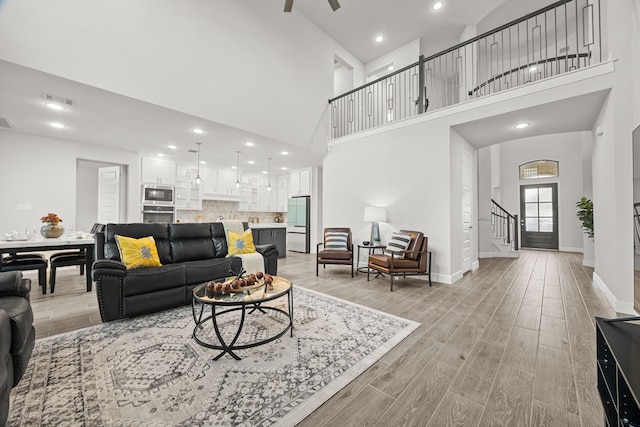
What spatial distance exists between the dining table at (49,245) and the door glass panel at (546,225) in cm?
1156

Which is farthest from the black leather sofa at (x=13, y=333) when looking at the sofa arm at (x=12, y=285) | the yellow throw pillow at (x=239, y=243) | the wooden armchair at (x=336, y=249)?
the wooden armchair at (x=336, y=249)

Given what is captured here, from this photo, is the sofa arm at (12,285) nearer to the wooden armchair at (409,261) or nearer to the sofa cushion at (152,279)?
the sofa cushion at (152,279)

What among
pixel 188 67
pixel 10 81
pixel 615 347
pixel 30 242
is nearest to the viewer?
pixel 615 347

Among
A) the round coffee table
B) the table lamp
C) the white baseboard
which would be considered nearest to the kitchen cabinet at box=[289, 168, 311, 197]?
the table lamp

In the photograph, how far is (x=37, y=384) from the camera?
164 cm

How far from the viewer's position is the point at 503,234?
7.90m

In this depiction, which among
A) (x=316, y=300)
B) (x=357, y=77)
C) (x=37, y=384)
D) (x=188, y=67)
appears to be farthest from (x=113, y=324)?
(x=357, y=77)

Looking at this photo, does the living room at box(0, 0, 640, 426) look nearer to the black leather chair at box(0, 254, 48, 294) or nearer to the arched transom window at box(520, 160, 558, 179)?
the black leather chair at box(0, 254, 48, 294)

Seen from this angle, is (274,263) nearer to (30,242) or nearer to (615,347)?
(30,242)

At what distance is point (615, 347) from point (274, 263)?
12.2 feet

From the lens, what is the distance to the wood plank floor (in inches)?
56.8

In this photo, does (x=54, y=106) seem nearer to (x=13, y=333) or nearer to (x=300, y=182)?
(x=13, y=333)

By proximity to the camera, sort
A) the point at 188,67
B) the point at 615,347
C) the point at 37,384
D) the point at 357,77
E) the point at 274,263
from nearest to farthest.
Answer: the point at 615,347 < the point at 37,384 < the point at 188,67 < the point at 274,263 < the point at 357,77

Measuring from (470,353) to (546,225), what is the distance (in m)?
8.78
